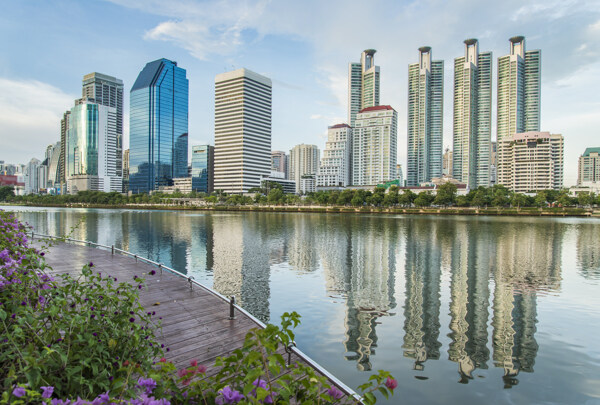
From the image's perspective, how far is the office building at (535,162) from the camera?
169500mm

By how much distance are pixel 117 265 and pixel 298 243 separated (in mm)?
23670

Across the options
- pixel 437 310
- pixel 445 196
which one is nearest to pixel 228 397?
pixel 437 310

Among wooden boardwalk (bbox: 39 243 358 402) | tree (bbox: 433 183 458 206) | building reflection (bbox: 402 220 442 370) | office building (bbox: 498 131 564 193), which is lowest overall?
building reflection (bbox: 402 220 442 370)

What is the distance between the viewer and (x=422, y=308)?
635 inches

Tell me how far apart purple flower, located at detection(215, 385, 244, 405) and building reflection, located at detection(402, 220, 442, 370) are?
9.12m

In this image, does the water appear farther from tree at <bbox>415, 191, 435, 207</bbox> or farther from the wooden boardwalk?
tree at <bbox>415, 191, 435, 207</bbox>

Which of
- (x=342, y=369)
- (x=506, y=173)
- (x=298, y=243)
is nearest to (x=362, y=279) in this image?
(x=342, y=369)

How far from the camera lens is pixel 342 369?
399 inches

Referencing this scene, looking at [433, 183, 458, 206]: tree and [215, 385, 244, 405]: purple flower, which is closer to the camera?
[215, 385, 244, 405]: purple flower

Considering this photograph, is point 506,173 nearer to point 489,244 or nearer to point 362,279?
point 489,244

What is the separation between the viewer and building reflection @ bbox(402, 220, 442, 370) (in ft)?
38.0

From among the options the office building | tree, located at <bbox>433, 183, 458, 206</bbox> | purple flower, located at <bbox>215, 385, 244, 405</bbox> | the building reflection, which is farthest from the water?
the office building

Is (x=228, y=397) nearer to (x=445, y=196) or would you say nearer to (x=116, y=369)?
(x=116, y=369)

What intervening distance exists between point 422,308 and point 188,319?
37.2 ft
